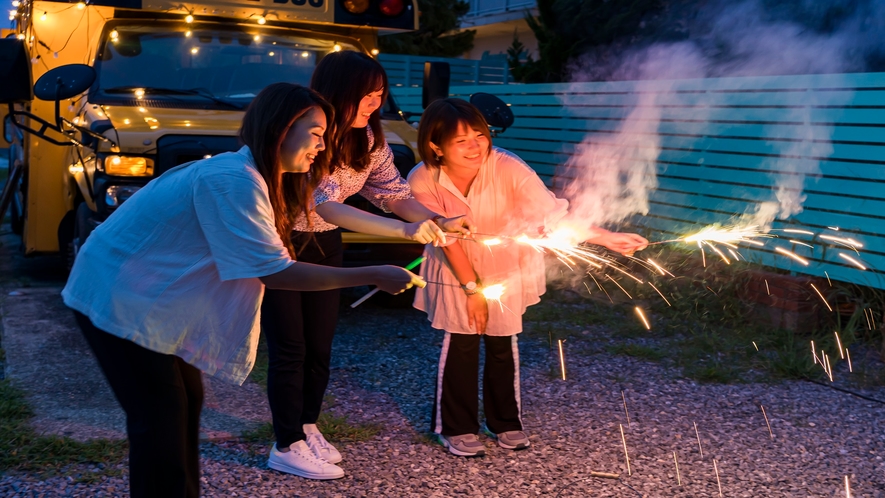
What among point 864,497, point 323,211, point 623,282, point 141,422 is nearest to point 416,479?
point 323,211

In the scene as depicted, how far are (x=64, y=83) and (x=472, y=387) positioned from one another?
3618mm

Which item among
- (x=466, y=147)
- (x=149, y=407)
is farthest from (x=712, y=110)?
(x=149, y=407)

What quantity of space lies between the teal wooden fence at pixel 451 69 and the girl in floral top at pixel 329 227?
1446cm

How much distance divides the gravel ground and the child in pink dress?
25cm

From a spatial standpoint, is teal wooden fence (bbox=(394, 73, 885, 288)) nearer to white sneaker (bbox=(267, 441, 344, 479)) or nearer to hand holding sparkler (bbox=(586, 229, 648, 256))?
hand holding sparkler (bbox=(586, 229, 648, 256))

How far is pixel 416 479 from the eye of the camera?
4.34 metres

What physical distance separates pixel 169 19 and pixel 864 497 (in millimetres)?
6148

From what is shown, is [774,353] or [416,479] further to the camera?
[774,353]

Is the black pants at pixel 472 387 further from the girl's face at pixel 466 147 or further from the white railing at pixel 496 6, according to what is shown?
the white railing at pixel 496 6

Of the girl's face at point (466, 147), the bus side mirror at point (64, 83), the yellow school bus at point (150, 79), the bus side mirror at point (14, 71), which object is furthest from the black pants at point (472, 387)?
the bus side mirror at point (14, 71)

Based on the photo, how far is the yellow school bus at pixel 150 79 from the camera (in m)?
6.57

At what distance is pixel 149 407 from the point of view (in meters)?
3.00

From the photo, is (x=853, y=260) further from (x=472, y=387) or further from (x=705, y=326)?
(x=472, y=387)

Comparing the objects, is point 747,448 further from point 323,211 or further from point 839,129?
point 839,129
